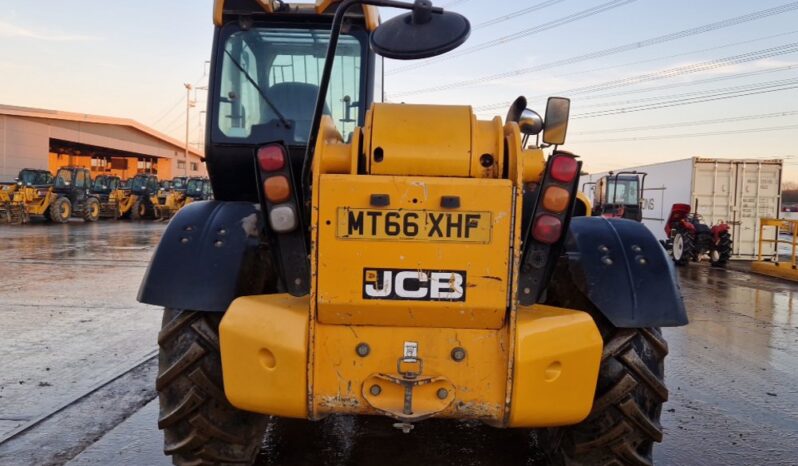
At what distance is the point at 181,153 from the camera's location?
63188 millimetres

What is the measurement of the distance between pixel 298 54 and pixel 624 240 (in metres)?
2.52

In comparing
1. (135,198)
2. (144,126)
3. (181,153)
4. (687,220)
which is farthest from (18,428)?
(181,153)

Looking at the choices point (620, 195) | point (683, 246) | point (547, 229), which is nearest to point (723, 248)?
point (683, 246)

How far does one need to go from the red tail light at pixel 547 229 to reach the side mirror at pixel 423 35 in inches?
31.0

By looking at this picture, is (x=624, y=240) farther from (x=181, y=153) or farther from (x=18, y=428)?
(x=181, y=153)

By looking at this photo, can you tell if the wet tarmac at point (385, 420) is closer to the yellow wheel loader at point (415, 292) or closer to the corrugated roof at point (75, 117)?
the yellow wheel loader at point (415, 292)

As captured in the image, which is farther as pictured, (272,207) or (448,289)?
(272,207)

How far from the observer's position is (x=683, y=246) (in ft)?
55.4

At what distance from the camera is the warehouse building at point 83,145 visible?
1453 inches

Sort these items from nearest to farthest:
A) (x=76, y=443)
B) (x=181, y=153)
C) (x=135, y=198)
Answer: (x=76, y=443)
(x=135, y=198)
(x=181, y=153)

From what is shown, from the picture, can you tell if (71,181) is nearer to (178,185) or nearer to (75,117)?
(178,185)

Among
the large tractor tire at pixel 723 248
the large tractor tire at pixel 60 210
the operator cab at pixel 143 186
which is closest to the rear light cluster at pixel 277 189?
the large tractor tire at pixel 723 248

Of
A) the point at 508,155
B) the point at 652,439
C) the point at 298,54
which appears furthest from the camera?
the point at 298,54

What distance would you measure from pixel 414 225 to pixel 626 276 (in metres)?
1.06
